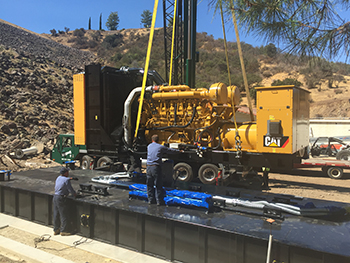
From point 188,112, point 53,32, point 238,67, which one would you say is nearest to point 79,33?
point 53,32

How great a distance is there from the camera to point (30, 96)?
27625mm

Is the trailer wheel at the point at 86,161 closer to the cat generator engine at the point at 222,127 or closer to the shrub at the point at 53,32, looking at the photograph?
the cat generator engine at the point at 222,127

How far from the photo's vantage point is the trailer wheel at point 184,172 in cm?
1108

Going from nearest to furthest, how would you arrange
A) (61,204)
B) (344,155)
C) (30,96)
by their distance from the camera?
(61,204) → (344,155) → (30,96)

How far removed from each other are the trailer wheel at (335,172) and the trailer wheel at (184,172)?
279 inches

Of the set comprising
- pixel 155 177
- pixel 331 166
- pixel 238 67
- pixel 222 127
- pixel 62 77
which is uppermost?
pixel 238 67

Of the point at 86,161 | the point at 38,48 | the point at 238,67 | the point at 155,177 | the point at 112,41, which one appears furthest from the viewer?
the point at 112,41

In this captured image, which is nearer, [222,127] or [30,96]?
[222,127]

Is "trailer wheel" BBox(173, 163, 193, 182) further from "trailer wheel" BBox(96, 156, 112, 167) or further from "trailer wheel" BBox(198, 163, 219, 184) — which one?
"trailer wheel" BBox(96, 156, 112, 167)

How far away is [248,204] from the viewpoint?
232 inches

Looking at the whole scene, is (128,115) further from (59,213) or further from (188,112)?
(59,213)

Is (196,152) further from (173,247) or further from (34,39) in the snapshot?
(34,39)

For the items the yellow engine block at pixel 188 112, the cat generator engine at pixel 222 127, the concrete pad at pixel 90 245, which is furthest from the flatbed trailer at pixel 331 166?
the concrete pad at pixel 90 245

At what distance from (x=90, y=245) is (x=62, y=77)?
3293cm
